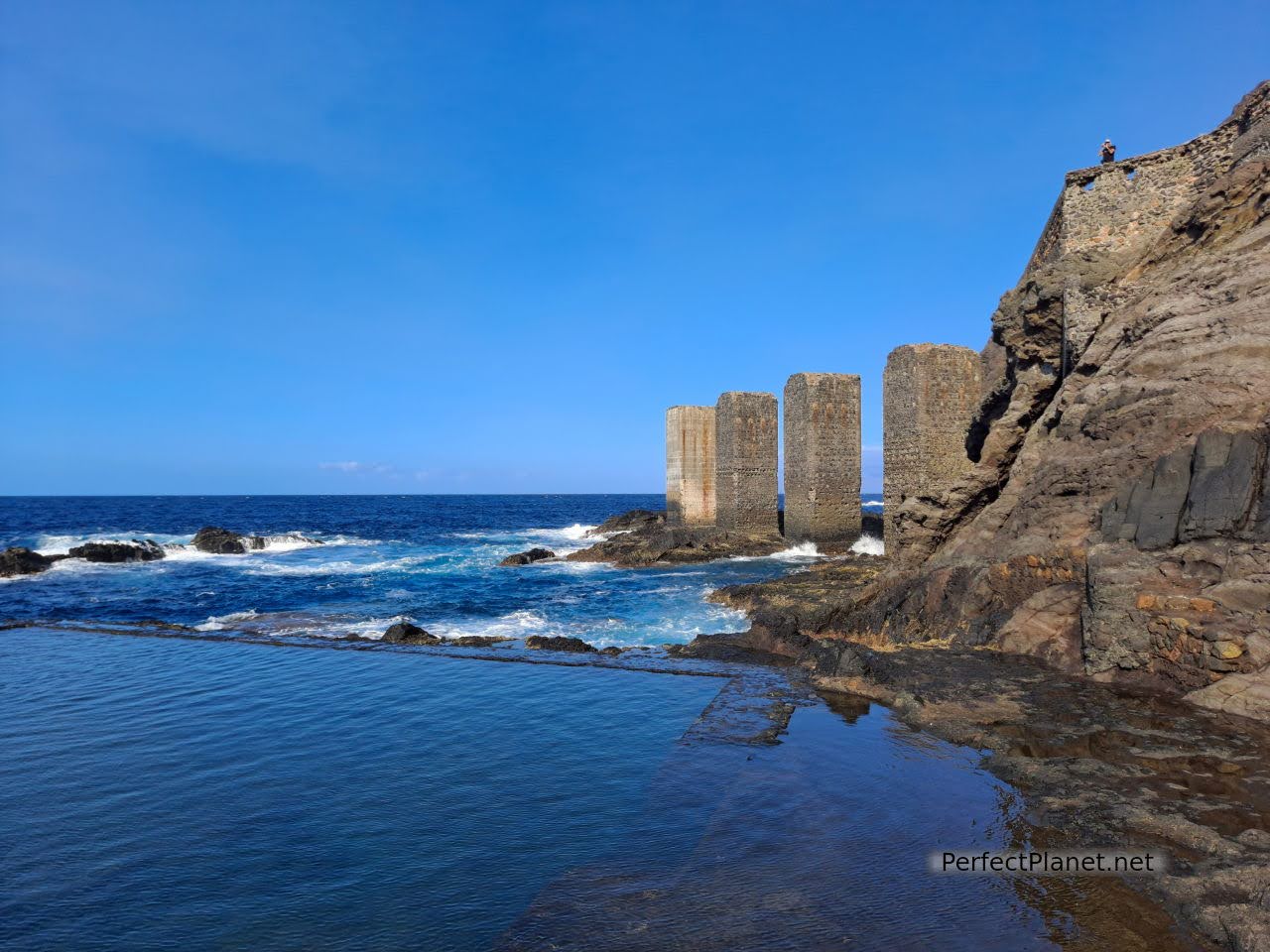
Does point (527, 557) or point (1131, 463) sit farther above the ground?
point (1131, 463)

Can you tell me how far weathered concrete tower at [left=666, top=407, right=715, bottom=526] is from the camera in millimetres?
36125

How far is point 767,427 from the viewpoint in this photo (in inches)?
1321

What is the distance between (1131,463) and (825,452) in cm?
2041

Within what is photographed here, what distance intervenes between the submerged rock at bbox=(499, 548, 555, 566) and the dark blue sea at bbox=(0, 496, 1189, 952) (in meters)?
19.7

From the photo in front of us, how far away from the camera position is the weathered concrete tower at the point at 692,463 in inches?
1422

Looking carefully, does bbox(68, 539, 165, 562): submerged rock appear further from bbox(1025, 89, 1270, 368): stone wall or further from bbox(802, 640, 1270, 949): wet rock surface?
bbox(1025, 89, 1270, 368): stone wall

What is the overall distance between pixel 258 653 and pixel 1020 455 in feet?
39.7

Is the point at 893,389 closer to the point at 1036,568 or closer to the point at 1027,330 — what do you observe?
the point at 1027,330

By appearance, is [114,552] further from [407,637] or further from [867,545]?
[867,545]

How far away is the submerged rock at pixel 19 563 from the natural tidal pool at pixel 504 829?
25.5 meters

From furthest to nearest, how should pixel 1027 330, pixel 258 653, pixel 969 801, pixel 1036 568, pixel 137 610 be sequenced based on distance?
pixel 137 610 < pixel 1027 330 < pixel 258 653 < pixel 1036 568 < pixel 969 801

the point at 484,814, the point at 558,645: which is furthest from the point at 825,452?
the point at 484,814

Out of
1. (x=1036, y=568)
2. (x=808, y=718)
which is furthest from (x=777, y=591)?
(x=808, y=718)

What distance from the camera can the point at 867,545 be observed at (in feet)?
98.4
